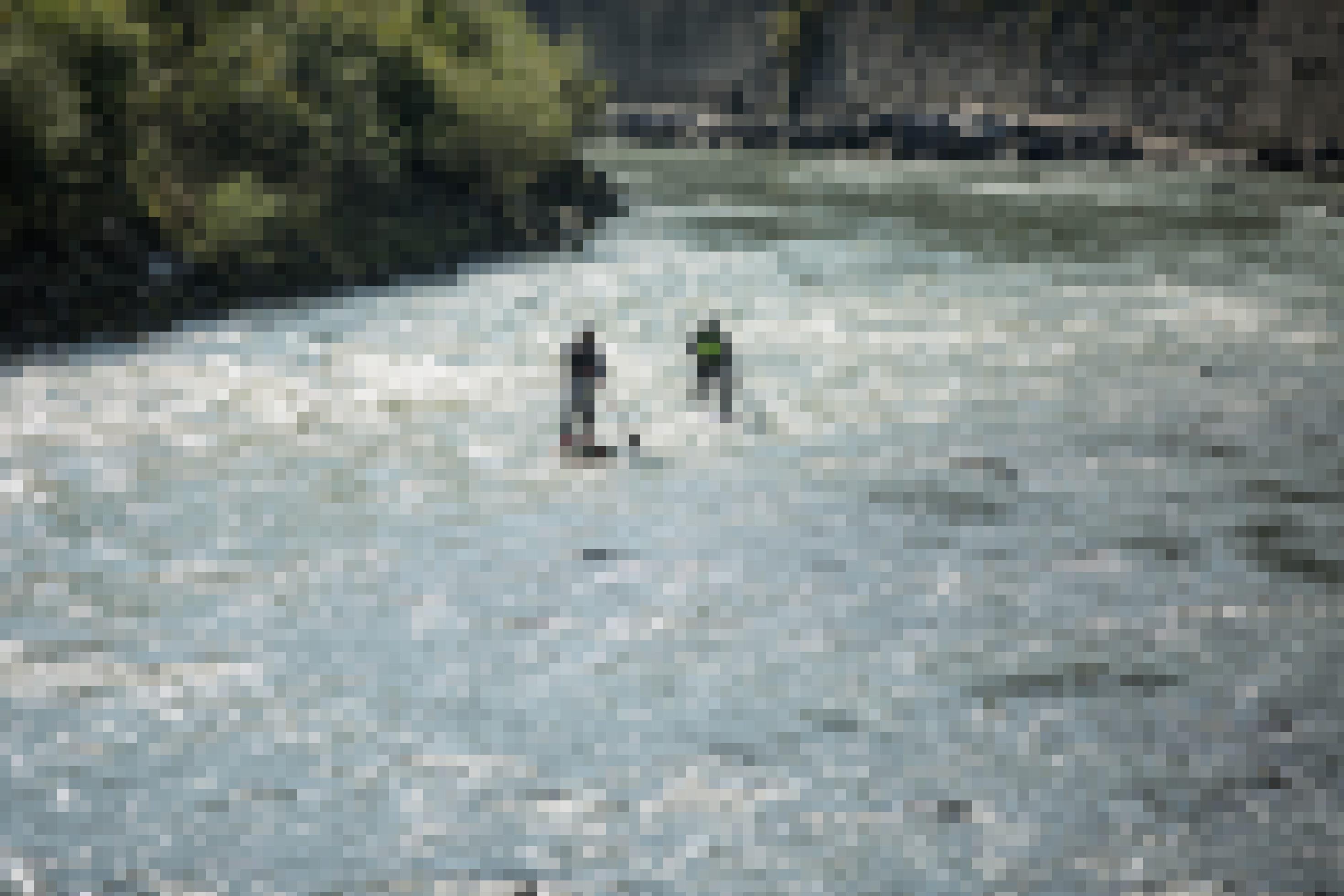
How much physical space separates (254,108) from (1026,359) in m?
20.0

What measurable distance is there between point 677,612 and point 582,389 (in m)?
6.91

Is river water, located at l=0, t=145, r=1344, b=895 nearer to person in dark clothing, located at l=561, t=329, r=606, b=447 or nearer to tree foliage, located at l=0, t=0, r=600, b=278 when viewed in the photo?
person in dark clothing, located at l=561, t=329, r=606, b=447

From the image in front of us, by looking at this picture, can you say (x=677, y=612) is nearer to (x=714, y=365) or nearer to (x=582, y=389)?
(x=582, y=389)

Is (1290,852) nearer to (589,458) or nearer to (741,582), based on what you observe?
(741,582)

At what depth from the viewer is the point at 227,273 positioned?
1812 inches

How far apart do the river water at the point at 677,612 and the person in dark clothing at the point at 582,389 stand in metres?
0.58

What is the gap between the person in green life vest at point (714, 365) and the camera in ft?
106

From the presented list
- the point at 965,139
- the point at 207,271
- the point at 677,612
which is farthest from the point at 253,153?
the point at 965,139

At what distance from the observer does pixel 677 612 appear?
69.2 feet

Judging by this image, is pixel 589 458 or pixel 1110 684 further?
pixel 589 458

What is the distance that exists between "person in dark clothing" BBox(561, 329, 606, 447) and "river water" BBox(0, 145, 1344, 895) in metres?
0.58

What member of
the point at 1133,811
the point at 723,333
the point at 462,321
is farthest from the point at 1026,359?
the point at 1133,811

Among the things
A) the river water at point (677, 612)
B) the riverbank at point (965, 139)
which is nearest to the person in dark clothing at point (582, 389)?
the river water at point (677, 612)

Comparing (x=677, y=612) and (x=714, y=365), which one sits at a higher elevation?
(x=714, y=365)
